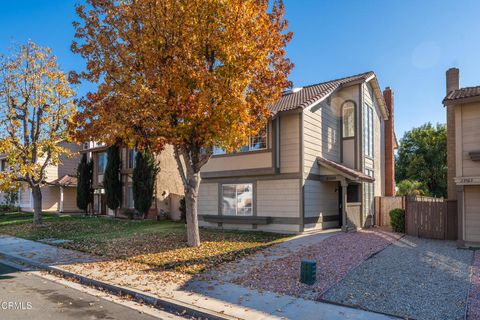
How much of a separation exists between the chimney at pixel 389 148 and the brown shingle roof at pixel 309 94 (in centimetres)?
463

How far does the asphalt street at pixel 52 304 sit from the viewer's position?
660 cm

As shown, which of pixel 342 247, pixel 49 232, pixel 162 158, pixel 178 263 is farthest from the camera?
pixel 162 158

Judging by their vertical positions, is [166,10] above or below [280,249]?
above

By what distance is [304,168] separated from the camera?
637 inches

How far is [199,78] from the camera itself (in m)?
11.0

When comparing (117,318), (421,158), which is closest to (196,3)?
(117,318)

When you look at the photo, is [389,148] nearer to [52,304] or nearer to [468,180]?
[468,180]

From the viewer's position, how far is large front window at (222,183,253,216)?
703 inches

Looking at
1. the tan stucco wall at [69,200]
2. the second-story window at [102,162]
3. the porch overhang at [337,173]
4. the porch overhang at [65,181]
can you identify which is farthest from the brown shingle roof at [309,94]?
the tan stucco wall at [69,200]

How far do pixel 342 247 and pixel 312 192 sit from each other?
4558 mm

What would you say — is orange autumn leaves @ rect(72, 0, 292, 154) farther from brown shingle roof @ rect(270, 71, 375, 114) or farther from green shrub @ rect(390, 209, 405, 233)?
green shrub @ rect(390, 209, 405, 233)

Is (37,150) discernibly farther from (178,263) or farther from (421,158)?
(421,158)

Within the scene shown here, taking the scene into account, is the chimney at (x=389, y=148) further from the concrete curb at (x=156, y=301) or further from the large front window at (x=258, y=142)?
the concrete curb at (x=156, y=301)

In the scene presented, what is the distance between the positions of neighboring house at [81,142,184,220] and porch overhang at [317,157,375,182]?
452 inches
